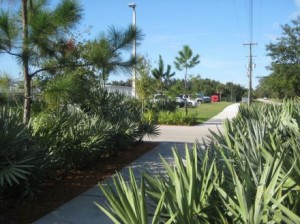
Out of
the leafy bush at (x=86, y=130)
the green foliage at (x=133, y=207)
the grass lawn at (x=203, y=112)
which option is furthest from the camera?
the grass lawn at (x=203, y=112)

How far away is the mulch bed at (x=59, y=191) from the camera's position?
17.3ft

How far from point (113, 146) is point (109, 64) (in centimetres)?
240

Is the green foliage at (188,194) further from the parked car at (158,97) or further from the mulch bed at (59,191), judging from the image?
the parked car at (158,97)

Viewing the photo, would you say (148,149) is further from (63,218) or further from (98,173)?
A: (63,218)

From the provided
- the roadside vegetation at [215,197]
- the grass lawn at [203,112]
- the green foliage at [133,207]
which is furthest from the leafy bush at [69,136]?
the grass lawn at [203,112]

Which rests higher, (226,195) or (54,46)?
(54,46)

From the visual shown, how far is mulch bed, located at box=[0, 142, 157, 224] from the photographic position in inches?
207

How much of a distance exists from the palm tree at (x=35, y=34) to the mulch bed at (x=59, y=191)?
1.42 m

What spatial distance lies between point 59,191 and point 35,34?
283cm

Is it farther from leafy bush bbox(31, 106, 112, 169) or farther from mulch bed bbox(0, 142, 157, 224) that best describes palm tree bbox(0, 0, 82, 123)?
mulch bed bbox(0, 142, 157, 224)

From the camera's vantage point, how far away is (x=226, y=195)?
262 centimetres

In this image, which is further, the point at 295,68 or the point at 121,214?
the point at 295,68

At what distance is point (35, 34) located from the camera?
7309 millimetres

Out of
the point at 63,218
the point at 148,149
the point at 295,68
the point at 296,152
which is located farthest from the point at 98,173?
the point at 295,68
